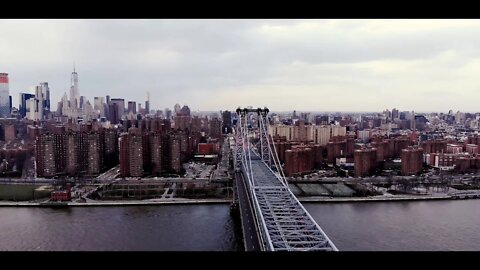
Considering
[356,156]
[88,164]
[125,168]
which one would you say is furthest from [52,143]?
[356,156]

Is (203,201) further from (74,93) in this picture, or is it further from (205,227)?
(74,93)

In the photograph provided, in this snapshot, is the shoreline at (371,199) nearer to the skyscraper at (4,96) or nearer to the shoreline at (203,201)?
the shoreline at (203,201)

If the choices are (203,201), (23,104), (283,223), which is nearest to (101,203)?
(203,201)

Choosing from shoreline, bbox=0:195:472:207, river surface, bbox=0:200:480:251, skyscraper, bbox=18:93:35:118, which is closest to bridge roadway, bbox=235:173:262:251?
river surface, bbox=0:200:480:251

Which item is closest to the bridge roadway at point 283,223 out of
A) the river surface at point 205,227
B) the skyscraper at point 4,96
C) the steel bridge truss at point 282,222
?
the steel bridge truss at point 282,222
